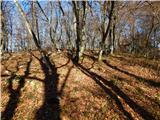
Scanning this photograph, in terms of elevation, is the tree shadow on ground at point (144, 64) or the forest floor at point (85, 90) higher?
the tree shadow on ground at point (144, 64)

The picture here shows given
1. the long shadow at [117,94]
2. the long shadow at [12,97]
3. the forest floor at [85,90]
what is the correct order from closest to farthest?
the long shadow at [117,94] < the forest floor at [85,90] < the long shadow at [12,97]

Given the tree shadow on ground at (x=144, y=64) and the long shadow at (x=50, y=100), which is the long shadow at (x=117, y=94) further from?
the tree shadow on ground at (x=144, y=64)

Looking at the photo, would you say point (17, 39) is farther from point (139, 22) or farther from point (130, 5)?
point (130, 5)

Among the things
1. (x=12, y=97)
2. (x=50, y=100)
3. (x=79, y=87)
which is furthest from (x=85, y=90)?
(x=12, y=97)

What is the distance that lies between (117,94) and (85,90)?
177 cm

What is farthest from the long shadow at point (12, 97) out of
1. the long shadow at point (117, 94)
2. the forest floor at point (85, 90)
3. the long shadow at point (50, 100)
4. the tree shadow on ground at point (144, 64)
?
the tree shadow on ground at point (144, 64)

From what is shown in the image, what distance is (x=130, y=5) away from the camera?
25.9 metres

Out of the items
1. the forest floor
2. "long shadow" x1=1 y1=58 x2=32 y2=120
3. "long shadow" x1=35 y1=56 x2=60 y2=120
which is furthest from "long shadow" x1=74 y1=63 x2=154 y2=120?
"long shadow" x1=1 y1=58 x2=32 y2=120

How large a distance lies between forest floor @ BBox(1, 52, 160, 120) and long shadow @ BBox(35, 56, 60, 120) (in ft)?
0.15

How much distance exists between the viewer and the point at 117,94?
14078 millimetres

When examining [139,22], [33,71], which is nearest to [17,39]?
[139,22]

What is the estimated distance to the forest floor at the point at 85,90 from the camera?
1230cm

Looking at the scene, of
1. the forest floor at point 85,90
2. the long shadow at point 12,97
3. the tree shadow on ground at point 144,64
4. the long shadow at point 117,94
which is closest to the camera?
the long shadow at point 117,94

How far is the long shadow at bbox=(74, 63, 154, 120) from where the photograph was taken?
12047mm
